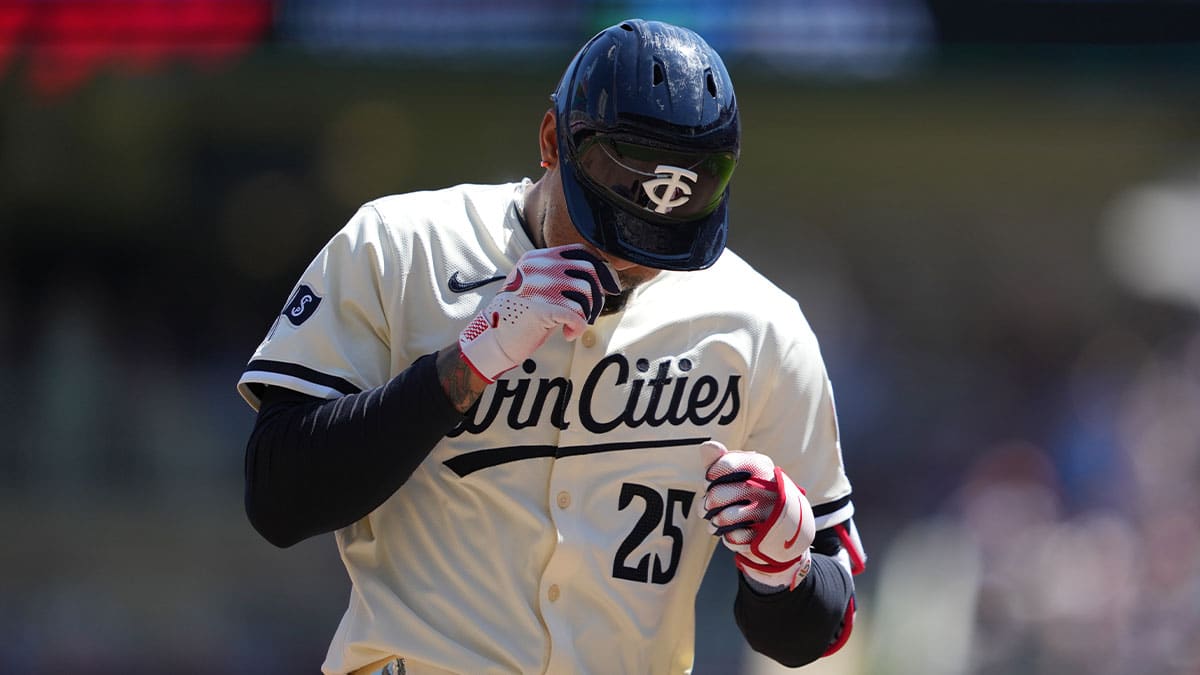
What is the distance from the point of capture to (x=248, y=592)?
7480mm

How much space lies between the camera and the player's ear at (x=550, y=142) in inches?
87.9

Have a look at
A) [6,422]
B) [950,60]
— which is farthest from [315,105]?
[950,60]

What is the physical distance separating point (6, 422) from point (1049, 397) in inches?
256

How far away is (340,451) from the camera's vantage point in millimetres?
1957

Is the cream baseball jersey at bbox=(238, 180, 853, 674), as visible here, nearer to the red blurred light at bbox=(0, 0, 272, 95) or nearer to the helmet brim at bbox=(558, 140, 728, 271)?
the helmet brim at bbox=(558, 140, 728, 271)

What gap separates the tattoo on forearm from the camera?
1.94 metres

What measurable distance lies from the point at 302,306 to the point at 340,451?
28cm

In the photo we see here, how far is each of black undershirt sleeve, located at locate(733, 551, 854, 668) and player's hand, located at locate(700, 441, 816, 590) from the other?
4.5 inches

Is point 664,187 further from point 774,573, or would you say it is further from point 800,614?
point 800,614

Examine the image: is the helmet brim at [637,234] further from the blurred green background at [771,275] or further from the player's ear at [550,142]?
the blurred green background at [771,275]

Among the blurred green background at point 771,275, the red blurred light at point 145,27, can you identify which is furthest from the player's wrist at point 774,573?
the red blurred light at point 145,27

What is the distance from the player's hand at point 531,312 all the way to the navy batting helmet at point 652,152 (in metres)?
0.11

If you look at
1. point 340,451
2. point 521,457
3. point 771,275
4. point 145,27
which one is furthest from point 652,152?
point 771,275

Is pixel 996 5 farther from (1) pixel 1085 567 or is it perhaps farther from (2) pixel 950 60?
(1) pixel 1085 567
